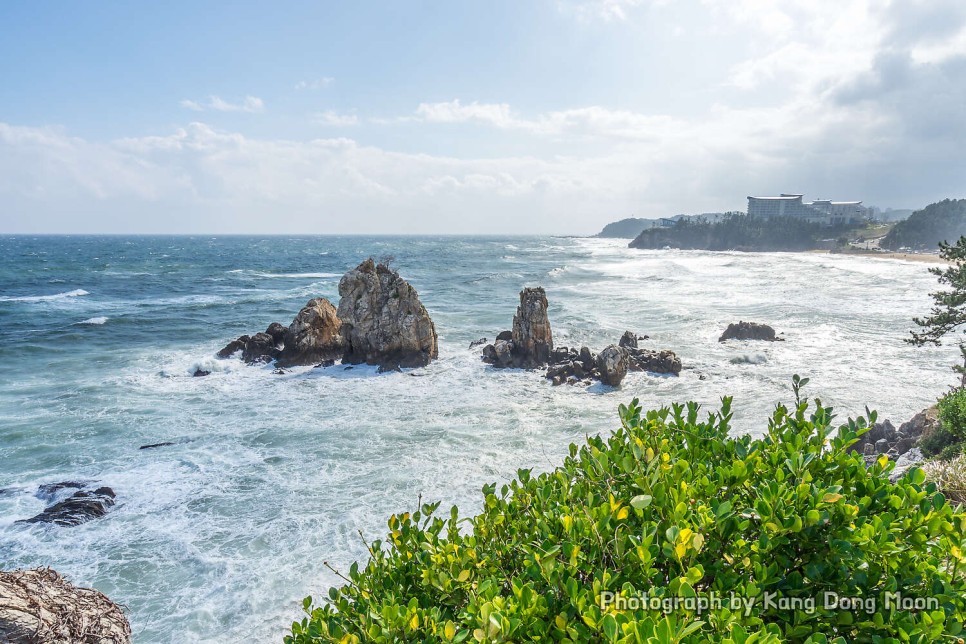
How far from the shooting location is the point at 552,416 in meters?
18.2

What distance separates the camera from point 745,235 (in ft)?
425

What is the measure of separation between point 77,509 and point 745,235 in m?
145

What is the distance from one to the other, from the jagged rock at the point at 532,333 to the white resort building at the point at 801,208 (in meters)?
152

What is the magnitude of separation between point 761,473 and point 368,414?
55.7 ft

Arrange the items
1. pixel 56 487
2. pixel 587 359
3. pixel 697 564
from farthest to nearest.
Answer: pixel 587 359 → pixel 56 487 → pixel 697 564

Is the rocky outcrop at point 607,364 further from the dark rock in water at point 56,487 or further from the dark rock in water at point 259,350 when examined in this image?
the dark rock in water at point 56,487

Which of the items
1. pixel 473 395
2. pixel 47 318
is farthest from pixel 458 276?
pixel 473 395

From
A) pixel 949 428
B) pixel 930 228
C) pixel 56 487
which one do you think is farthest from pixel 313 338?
pixel 930 228

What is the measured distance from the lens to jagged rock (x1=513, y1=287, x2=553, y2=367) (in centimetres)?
2494

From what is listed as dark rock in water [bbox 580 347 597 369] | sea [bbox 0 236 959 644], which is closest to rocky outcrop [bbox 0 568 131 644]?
Answer: sea [bbox 0 236 959 644]

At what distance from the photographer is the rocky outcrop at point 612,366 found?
70.4 feet

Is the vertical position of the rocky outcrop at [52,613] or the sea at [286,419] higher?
the rocky outcrop at [52,613]

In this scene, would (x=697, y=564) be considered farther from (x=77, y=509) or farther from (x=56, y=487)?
(x=56, y=487)

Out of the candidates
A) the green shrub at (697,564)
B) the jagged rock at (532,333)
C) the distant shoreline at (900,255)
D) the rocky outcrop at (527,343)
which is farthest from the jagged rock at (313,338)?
the distant shoreline at (900,255)
